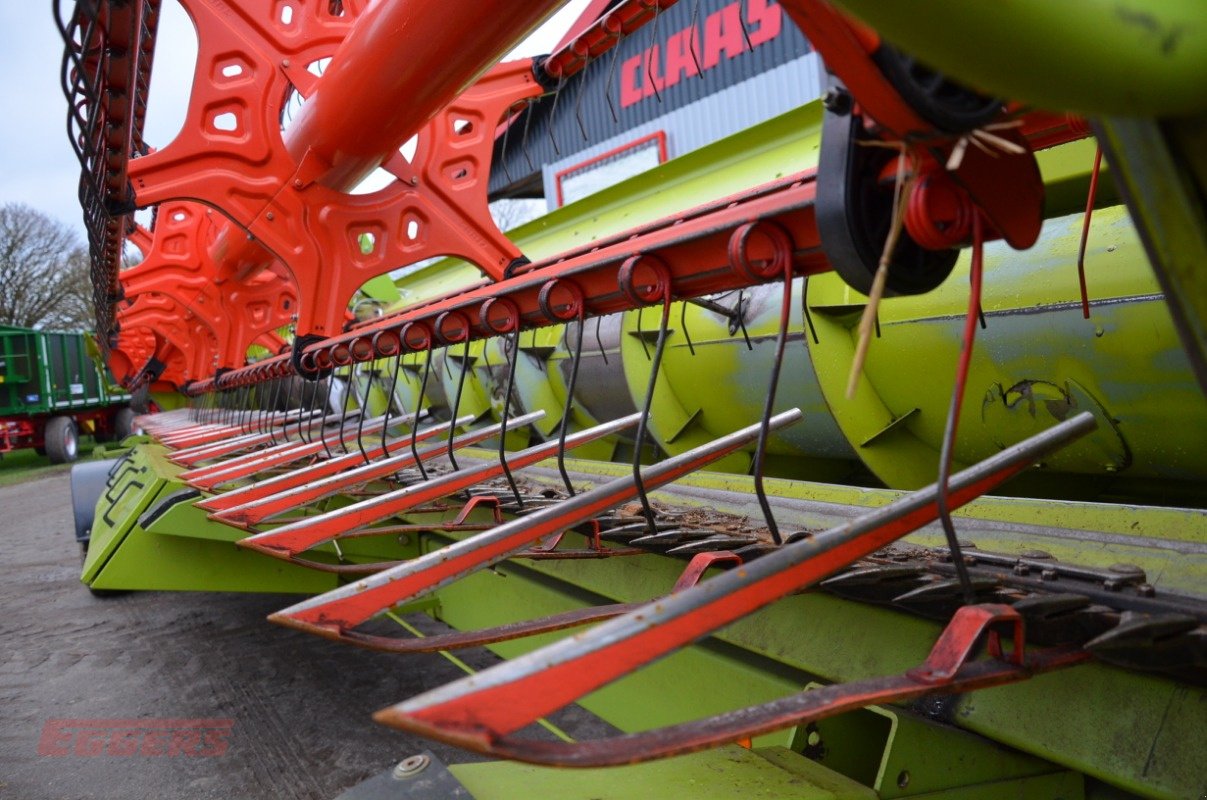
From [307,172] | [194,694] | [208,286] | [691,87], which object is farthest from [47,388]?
[307,172]

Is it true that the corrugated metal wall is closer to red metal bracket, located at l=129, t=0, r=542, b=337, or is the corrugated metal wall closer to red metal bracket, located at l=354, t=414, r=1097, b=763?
red metal bracket, located at l=129, t=0, r=542, b=337

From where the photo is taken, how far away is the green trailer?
15914 millimetres

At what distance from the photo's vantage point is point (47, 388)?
1633 cm

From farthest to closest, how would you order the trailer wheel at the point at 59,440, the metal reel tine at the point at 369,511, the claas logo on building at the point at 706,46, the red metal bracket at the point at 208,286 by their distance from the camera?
the trailer wheel at the point at 59,440, the claas logo on building at the point at 706,46, the red metal bracket at the point at 208,286, the metal reel tine at the point at 369,511

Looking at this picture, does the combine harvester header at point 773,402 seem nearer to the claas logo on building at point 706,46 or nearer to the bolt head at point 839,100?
the bolt head at point 839,100

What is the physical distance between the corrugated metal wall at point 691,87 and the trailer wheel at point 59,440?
389 inches

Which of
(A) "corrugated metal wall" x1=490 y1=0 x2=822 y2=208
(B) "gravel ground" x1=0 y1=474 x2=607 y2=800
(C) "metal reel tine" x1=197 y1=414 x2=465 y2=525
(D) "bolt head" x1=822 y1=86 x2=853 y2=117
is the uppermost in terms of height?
(A) "corrugated metal wall" x1=490 y1=0 x2=822 y2=208

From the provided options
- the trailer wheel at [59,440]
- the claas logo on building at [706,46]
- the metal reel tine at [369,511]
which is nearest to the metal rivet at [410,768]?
the metal reel tine at [369,511]

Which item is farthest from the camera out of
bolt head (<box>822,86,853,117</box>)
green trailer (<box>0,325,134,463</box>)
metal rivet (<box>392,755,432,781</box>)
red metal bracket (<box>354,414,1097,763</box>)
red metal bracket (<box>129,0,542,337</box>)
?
green trailer (<box>0,325,134,463</box>)

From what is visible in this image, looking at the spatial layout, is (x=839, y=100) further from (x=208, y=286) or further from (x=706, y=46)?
(x=706, y=46)

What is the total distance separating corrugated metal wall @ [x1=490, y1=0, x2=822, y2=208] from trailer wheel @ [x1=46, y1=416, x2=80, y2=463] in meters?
9.89

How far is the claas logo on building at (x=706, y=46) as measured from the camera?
8.89 m

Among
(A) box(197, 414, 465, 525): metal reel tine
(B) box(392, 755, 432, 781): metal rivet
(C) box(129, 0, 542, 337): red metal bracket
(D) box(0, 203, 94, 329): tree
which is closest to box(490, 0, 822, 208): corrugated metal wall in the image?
(C) box(129, 0, 542, 337): red metal bracket

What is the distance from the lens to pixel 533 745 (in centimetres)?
80
